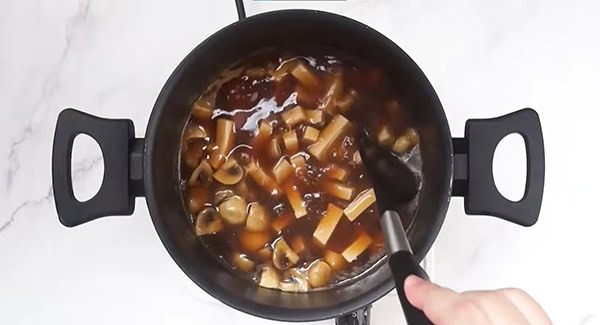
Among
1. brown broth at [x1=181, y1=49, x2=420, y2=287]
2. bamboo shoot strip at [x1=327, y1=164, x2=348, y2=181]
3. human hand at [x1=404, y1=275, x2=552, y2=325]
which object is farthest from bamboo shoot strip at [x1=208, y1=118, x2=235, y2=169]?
human hand at [x1=404, y1=275, x2=552, y2=325]

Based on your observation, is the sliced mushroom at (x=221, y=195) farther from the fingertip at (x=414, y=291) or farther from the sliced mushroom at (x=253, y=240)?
the fingertip at (x=414, y=291)

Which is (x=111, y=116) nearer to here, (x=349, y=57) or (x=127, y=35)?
(x=127, y=35)

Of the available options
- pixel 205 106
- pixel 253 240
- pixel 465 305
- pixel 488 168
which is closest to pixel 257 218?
pixel 253 240

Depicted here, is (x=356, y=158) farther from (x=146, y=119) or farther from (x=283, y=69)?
(x=146, y=119)

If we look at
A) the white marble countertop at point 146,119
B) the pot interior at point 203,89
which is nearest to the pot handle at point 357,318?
the pot interior at point 203,89

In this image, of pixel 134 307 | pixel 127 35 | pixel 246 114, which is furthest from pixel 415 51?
pixel 134 307

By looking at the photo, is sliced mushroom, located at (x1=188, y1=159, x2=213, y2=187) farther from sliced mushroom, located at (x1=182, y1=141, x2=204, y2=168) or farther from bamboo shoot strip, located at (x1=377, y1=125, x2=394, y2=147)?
bamboo shoot strip, located at (x1=377, y1=125, x2=394, y2=147)
